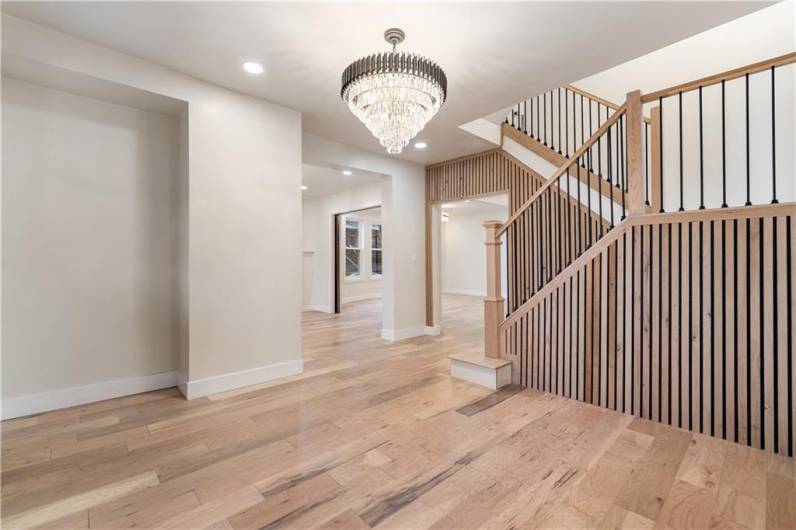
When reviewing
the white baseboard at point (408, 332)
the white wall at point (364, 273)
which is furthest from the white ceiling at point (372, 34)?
the white wall at point (364, 273)

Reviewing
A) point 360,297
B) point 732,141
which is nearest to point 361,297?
point 360,297

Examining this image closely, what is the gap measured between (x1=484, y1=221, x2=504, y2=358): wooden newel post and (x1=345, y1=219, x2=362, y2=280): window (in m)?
6.50

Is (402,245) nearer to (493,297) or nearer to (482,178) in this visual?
(482,178)

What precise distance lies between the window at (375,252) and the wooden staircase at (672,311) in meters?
6.87

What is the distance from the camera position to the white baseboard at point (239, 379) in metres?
3.05

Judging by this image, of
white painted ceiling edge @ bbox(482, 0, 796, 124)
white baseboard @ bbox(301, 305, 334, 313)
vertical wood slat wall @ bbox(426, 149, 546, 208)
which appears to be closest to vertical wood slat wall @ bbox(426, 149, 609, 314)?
vertical wood slat wall @ bbox(426, 149, 546, 208)

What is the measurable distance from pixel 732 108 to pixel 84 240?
6.43m

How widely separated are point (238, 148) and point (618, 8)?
10.4ft

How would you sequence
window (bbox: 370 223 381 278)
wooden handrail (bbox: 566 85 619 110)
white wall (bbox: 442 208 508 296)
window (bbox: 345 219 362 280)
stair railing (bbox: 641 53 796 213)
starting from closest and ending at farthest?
stair railing (bbox: 641 53 796 213)
wooden handrail (bbox: 566 85 619 110)
window (bbox: 345 219 362 280)
window (bbox: 370 223 381 278)
white wall (bbox: 442 208 508 296)

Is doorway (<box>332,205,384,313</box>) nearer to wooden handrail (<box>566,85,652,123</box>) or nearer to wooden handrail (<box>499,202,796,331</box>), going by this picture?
wooden handrail (<box>566,85,652,123</box>)

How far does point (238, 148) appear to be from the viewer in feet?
10.8

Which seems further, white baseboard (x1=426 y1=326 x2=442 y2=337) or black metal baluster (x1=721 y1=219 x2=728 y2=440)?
white baseboard (x1=426 y1=326 x2=442 y2=337)

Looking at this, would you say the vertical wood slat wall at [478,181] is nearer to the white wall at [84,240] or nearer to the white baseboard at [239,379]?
the white baseboard at [239,379]

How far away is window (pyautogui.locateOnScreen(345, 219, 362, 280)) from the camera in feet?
31.8
